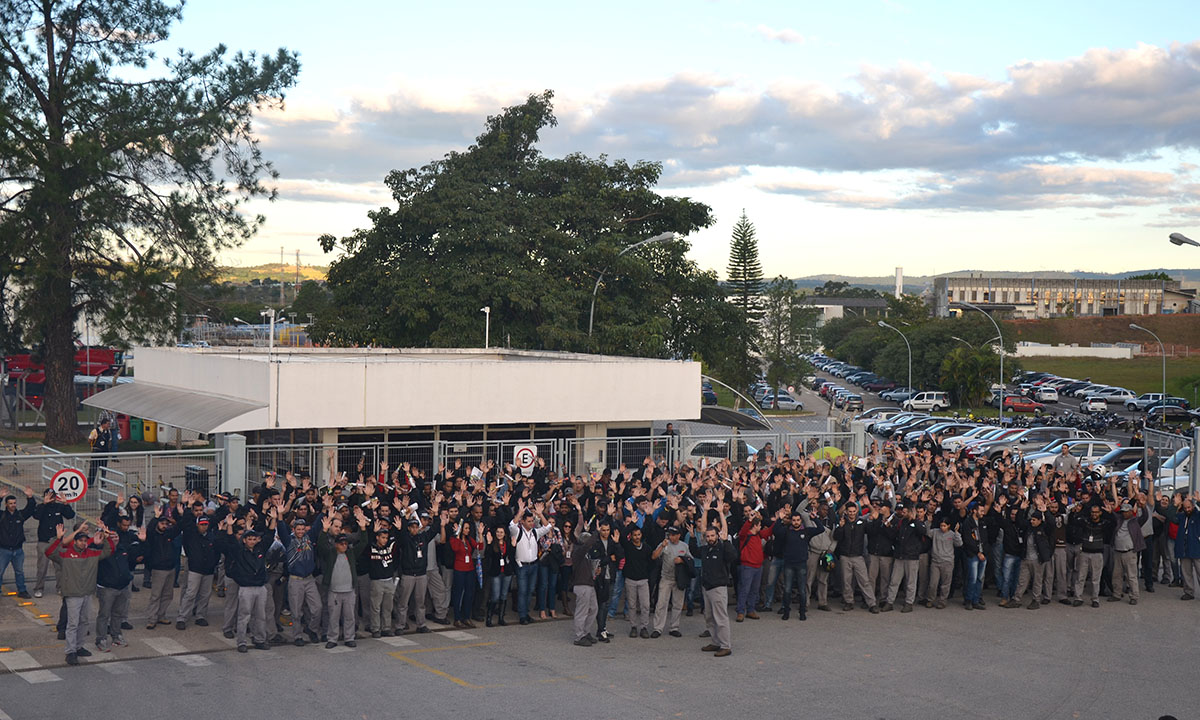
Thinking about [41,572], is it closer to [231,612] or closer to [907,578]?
[231,612]

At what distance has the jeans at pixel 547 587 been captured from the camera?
14.8 m

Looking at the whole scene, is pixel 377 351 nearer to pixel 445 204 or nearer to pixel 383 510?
pixel 445 204

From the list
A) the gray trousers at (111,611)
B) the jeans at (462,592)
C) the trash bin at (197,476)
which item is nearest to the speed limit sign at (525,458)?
the trash bin at (197,476)

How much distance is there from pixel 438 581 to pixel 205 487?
6926 millimetres

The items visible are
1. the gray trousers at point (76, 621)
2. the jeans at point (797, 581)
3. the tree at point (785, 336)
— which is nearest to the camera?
the gray trousers at point (76, 621)

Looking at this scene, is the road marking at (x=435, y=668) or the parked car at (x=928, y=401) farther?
the parked car at (x=928, y=401)

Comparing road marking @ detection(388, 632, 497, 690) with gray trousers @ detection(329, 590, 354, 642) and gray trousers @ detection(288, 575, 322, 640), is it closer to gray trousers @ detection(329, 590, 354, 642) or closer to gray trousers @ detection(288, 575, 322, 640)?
gray trousers @ detection(329, 590, 354, 642)

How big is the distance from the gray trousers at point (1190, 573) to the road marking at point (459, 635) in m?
11.4

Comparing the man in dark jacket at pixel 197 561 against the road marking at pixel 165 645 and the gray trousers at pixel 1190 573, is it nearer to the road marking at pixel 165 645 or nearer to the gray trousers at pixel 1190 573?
the road marking at pixel 165 645

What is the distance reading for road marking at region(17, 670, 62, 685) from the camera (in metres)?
11.2

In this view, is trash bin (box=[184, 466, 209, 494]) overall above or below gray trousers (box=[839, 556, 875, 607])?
above

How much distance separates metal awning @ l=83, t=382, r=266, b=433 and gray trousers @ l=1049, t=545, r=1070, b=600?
1621 cm

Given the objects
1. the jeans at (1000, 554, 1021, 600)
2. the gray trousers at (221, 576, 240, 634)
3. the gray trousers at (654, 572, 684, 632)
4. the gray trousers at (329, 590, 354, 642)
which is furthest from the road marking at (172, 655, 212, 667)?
the jeans at (1000, 554, 1021, 600)

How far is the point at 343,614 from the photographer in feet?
42.9
